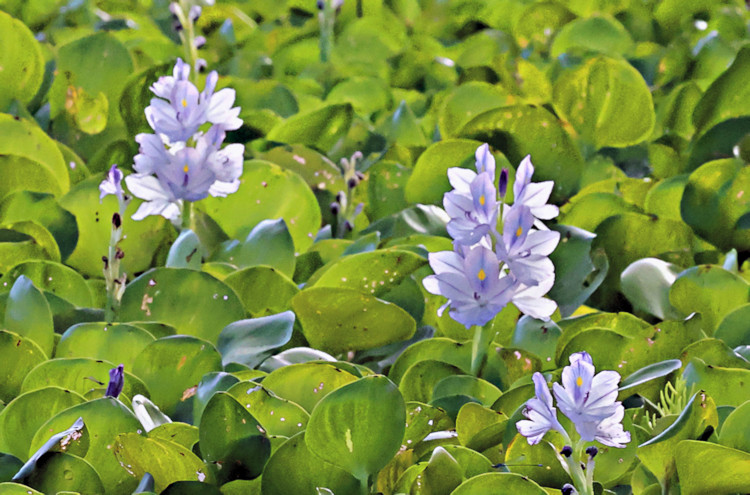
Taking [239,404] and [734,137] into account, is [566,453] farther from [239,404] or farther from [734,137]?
[734,137]

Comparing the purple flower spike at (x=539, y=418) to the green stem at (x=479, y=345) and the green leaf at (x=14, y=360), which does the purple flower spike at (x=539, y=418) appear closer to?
the green stem at (x=479, y=345)

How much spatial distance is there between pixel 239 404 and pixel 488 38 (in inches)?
76.1

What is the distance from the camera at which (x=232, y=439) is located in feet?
3.38

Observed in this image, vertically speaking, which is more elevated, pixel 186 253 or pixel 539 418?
pixel 539 418

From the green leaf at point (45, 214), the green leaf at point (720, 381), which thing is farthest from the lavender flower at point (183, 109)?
the green leaf at point (720, 381)

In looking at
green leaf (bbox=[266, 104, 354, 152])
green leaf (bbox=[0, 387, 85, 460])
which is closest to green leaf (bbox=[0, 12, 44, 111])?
green leaf (bbox=[266, 104, 354, 152])

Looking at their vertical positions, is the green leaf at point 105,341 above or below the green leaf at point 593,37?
above

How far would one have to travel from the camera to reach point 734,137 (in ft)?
6.46

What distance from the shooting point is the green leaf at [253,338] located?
1.27m

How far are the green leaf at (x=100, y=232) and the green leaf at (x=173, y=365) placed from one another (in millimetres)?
437

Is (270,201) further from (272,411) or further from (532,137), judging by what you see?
(272,411)

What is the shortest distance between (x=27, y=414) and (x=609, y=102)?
132 cm

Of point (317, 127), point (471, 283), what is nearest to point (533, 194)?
point (471, 283)

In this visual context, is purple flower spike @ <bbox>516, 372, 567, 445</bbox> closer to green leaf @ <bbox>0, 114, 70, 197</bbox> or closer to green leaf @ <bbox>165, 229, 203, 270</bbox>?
green leaf @ <bbox>165, 229, 203, 270</bbox>
